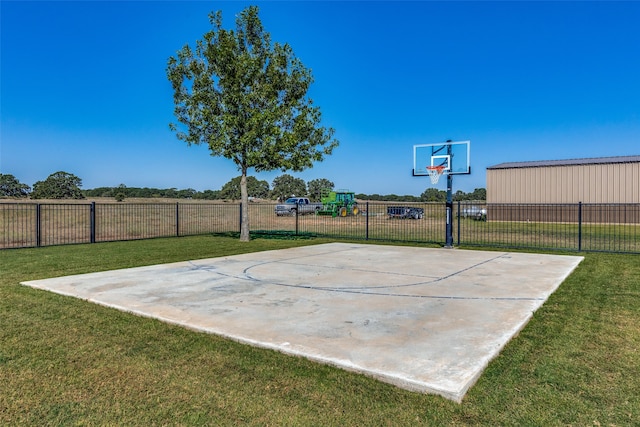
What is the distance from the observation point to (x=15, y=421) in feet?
7.94

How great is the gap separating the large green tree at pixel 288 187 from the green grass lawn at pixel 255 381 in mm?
79464

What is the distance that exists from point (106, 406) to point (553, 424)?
9.33ft

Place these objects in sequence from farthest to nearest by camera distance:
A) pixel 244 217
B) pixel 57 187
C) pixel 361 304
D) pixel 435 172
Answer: pixel 57 187
pixel 244 217
pixel 435 172
pixel 361 304

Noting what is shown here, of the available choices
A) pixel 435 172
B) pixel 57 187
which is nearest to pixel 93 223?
pixel 435 172

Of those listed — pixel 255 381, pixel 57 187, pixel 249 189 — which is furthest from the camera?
pixel 249 189

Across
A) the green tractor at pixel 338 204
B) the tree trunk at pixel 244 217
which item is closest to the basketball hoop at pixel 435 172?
the tree trunk at pixel 244 217

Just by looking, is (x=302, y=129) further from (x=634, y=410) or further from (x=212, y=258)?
(x=634, y=410)

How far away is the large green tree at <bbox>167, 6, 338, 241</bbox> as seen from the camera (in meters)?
13.3

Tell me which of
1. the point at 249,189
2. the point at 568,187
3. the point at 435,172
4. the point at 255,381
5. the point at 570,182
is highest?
the point at 249,189

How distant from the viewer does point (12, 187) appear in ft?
167

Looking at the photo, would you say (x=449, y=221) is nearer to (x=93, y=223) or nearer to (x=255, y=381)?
(x=255, y=381)

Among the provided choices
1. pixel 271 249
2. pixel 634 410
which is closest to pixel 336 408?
pixel 634 410

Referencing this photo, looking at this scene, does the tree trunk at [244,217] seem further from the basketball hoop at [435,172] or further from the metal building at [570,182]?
the metal building at [570,182]

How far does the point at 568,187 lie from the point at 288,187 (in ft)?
213
